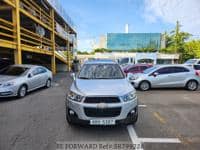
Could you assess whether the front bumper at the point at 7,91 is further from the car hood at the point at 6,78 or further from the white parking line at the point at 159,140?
the white parking line at the point at 159,140

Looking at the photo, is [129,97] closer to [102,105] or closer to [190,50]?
[102,105]

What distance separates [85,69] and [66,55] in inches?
921

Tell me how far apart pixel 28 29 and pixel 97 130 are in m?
18.5

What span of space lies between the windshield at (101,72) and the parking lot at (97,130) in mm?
1408

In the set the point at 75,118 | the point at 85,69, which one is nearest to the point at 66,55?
the point at 85,69

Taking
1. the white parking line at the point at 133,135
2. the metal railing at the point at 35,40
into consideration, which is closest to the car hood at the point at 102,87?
the white parking line at the point at 133,135

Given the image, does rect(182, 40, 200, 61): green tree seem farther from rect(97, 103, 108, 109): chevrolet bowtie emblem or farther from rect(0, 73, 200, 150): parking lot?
rect(97, 103, 108, 109): chevrolet bowtie emblem

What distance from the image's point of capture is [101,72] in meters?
6.29

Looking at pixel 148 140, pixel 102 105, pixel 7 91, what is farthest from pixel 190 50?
pixel 102 105

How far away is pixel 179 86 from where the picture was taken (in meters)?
11.6

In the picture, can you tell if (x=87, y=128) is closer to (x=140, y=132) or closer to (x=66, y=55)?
(x=140, y=132)

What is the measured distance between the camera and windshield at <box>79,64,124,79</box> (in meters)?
6.06

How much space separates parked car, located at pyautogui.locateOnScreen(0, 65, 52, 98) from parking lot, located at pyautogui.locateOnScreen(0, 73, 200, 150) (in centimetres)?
128

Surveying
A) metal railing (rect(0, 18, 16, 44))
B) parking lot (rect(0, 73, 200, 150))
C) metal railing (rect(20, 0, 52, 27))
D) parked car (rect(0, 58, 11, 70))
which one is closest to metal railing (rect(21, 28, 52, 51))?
metal railing (rect(20, 0, 52, 27))
